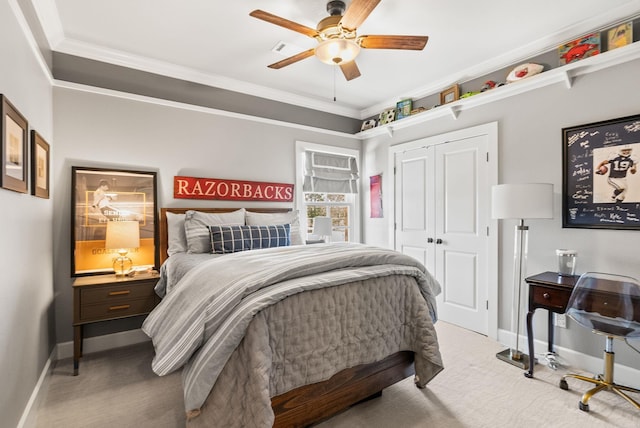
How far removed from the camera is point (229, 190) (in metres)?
3.63

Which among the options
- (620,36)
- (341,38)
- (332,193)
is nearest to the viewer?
(341,38)

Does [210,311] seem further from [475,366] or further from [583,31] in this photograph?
[583,31]

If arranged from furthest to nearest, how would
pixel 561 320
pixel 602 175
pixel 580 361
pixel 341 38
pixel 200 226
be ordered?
pixel 200 226 → pixel 561 320 → pixel 580 361 → pixel 602 175 → pixel 341 38

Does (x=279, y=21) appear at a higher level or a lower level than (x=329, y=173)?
higher

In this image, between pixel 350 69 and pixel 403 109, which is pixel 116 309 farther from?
pixel 403 109

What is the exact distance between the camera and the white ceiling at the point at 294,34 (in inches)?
92.9

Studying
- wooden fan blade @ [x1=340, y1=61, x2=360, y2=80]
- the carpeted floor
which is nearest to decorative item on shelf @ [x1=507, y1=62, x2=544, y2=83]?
wooden fan blade @ [x1=340, y1=61, x2=360, y2=80]

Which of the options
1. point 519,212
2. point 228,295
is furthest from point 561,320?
point 228,295

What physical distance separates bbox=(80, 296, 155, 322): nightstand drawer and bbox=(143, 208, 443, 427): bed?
21.7 inches

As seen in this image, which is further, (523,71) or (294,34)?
(523,71)

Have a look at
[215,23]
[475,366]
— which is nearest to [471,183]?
[475,366]

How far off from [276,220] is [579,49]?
3148 mm

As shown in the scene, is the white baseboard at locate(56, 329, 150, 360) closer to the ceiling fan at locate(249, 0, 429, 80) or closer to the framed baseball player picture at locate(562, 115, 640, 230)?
the ceiling fan at locate(249, 0, 429, 80)

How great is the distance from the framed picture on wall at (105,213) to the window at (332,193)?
5.92ft
